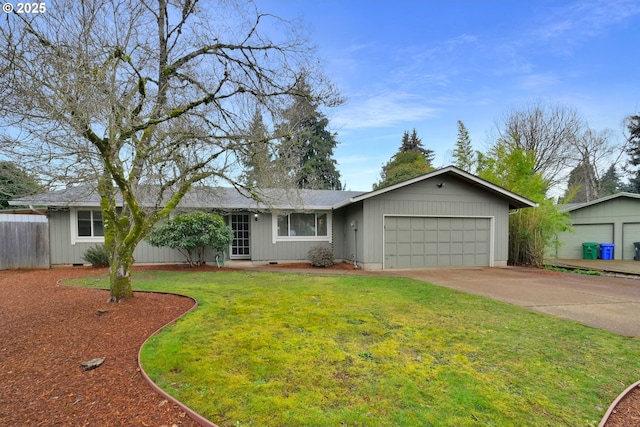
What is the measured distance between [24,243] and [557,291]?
15.7 meters

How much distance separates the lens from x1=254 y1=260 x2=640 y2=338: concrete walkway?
536cm

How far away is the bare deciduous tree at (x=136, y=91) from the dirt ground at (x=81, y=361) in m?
0.88

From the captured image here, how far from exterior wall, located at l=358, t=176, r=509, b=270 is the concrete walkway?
2.97ft

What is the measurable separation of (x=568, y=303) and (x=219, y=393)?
6817mm

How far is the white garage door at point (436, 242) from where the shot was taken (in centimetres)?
1145

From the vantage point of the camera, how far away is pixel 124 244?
5.38 m

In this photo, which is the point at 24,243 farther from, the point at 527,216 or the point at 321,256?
the point at 527,216

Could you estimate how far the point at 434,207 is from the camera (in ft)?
38.4

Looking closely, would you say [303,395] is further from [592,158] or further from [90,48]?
[592,158]

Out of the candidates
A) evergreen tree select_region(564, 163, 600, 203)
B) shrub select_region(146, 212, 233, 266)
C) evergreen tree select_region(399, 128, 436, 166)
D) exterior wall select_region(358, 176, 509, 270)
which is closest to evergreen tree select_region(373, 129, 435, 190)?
evergreen tree select_region(399, 128, 436, 166)

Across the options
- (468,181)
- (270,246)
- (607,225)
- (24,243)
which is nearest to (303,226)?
(270,246)

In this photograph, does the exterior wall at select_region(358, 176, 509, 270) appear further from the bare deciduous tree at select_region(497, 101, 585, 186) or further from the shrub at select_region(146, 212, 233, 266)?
the bare deciduous tree at select_region(497, 101, 585, 186)

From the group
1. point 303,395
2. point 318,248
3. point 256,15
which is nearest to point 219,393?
point 303,395

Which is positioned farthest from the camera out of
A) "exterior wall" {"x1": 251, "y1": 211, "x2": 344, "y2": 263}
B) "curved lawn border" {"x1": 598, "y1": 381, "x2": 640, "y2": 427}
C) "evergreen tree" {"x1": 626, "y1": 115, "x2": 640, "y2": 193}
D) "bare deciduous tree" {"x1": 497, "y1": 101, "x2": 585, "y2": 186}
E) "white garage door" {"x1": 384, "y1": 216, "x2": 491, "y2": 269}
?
"evergreen tree" {"x1": 626, "y1": 115, "x2": 640, "y2": 193}
